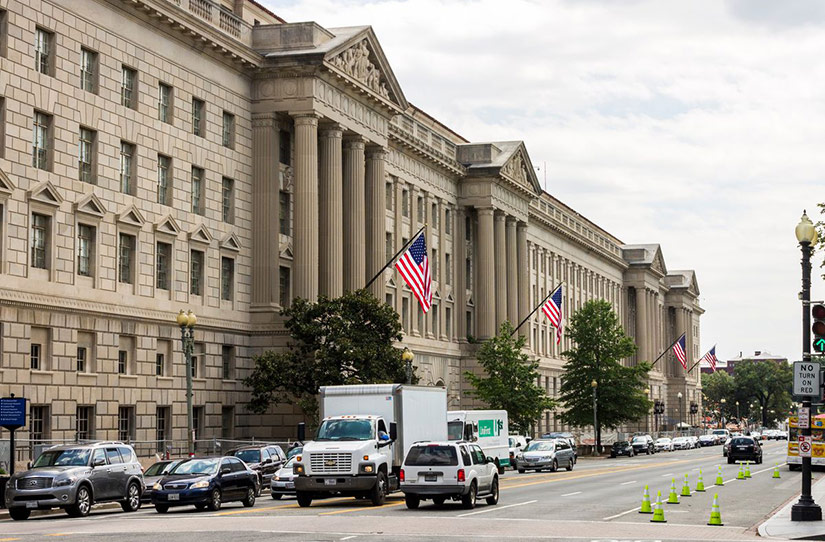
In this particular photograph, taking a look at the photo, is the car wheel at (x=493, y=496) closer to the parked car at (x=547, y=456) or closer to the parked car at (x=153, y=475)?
the parked car at (x=153, y=475)

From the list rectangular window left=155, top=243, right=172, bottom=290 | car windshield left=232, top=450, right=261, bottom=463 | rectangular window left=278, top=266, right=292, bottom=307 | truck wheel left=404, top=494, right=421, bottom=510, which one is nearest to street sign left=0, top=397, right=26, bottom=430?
car windshield left=232, top=450, right=261, bottom=463

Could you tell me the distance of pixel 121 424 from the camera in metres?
52.5

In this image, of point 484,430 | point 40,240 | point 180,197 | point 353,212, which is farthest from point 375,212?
point 40,240

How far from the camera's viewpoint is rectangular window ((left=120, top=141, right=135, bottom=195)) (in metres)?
53.1

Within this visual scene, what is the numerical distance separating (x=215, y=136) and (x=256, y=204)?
15.6ft

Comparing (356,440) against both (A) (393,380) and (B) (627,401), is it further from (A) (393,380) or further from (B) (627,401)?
(B) (627,401)

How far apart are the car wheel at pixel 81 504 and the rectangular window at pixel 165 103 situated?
25355 millimetres

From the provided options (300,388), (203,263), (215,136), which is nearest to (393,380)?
(300,388)

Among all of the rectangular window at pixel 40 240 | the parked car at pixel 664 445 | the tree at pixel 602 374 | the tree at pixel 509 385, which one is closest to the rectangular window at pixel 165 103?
the rectangular window at pixel 40 240

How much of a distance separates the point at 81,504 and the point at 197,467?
135 inches

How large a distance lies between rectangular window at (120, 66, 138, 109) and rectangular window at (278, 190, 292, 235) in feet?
41.1

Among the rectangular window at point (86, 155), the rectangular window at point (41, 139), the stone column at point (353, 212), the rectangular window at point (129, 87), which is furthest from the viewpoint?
the stone column at point (353, 212)

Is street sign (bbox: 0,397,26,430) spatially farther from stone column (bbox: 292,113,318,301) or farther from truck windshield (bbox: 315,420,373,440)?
stone column (bbox: 292,113,318,301)

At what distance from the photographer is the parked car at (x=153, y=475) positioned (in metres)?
36.7
